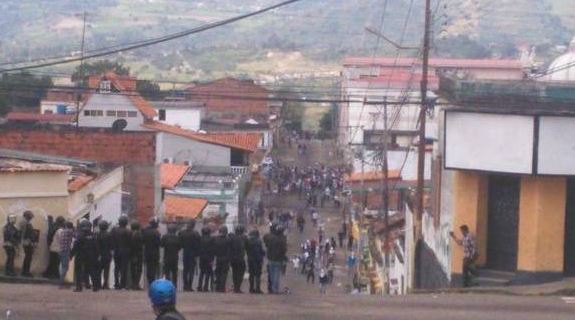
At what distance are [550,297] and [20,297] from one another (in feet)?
25.0

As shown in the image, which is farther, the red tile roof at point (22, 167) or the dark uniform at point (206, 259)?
the red tile roof at point (22, 167)

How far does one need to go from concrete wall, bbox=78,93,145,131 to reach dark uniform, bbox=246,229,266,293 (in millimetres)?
30231

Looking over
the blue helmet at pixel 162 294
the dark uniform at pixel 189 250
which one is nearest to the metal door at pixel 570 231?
the dark uniform at pixel 189 250

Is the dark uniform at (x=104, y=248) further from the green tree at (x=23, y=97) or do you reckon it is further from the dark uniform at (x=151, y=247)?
the green tree at (x=23, y=97)

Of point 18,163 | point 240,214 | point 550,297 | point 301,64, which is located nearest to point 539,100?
point 550,297

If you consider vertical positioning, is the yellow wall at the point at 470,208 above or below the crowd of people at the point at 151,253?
above

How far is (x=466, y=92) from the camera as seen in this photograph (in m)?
24.8

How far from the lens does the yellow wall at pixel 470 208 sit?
75.6 ft

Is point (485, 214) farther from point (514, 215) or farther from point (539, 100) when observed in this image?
point (539, 100)

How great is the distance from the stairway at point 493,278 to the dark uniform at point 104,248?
6676 mm

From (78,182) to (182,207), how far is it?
41.3 ft

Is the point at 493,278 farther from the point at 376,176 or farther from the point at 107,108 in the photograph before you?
the point at 107,108

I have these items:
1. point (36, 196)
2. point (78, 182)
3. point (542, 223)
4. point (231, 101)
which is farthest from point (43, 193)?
point (231, 101)

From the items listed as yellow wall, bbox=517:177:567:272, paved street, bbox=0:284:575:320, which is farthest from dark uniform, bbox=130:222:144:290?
yellow wall, bbox=517:177:567:272
